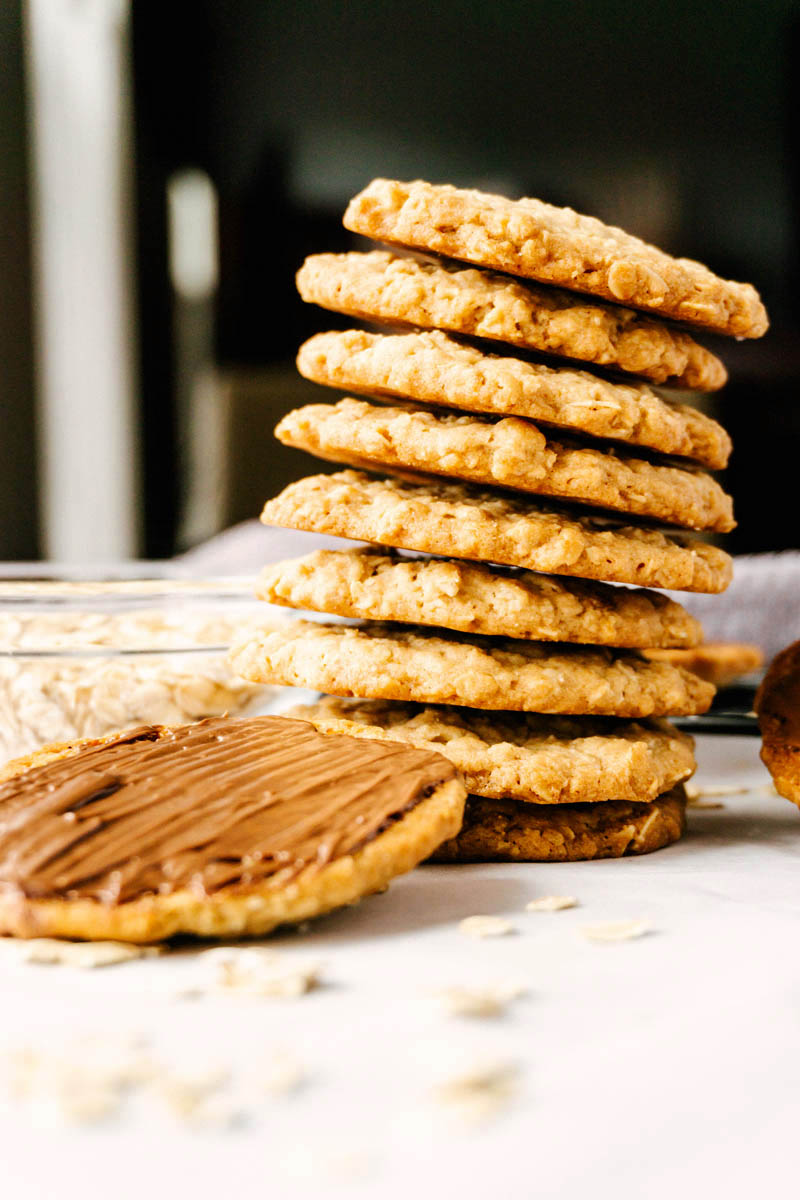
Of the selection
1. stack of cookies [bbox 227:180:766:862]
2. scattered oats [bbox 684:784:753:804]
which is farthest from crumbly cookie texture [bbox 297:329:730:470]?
scattered oats [bbox 684:784:753:804]

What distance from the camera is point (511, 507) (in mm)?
1161

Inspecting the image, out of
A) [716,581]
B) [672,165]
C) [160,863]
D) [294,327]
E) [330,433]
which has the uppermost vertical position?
[672,165]

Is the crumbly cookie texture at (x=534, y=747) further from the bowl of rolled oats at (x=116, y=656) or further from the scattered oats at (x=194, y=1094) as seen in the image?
the scattered oats at (x=194, y=1094)

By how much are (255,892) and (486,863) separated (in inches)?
14.8

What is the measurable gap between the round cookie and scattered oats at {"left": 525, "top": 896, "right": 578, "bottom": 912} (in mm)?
112

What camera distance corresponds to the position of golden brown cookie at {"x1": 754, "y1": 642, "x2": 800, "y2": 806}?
1278 millimetres

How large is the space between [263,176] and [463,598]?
4.29 metres

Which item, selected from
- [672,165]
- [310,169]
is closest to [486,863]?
[672,165]

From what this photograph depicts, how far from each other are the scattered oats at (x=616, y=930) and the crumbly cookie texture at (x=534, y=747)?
181mm

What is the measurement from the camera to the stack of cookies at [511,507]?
3.59ft

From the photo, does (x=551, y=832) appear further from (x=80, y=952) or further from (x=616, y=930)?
(x=80, y=952)

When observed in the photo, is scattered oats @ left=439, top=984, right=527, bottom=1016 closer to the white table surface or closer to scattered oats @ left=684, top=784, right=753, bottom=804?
the white table surface

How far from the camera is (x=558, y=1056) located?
0.71 m

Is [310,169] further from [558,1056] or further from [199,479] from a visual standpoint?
[558,1056]
